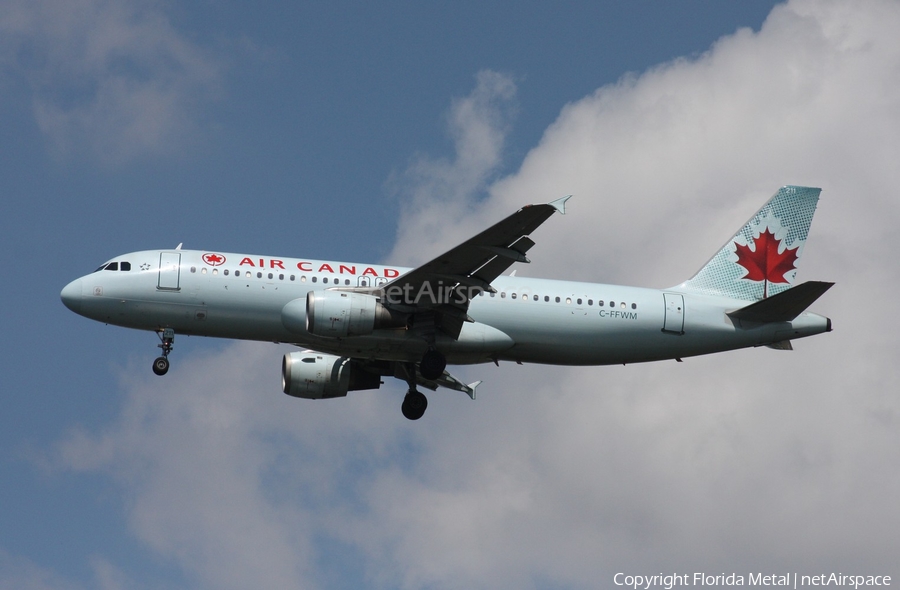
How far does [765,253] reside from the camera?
4534 cm

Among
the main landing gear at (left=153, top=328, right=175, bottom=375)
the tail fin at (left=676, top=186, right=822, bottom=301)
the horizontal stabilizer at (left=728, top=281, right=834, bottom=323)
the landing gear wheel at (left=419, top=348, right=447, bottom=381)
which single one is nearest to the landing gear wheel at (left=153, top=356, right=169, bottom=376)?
the main landing gear at (left=153, top=328, right=175, bottom=375)

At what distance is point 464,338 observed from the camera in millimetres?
39594

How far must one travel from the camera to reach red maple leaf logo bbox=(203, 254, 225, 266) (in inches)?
1555

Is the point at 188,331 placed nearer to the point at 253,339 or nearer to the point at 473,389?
the point at 253,339

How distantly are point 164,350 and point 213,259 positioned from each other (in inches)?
140

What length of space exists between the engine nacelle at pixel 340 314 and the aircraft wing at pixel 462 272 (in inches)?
24.2

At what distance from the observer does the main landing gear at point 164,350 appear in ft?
130

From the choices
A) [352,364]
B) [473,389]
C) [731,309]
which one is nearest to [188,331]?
[352,364]

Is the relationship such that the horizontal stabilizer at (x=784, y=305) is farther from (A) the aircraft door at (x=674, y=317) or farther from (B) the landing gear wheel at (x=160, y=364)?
(B) the landing gear wheel at (x=160, y=364)

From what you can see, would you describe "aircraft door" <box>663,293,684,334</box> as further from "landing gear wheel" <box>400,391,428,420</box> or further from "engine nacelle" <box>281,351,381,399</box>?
"engine nacelle" <box>281,351,381,399</box>

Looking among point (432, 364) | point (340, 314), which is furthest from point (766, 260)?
point (340, 314)

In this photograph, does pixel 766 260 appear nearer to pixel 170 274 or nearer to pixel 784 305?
pixel 784 305

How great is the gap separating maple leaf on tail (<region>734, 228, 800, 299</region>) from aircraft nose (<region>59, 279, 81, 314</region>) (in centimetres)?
2430

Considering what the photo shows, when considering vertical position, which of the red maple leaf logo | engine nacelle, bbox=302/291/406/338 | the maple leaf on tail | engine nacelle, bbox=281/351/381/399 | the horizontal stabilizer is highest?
the maple leaf on tail
